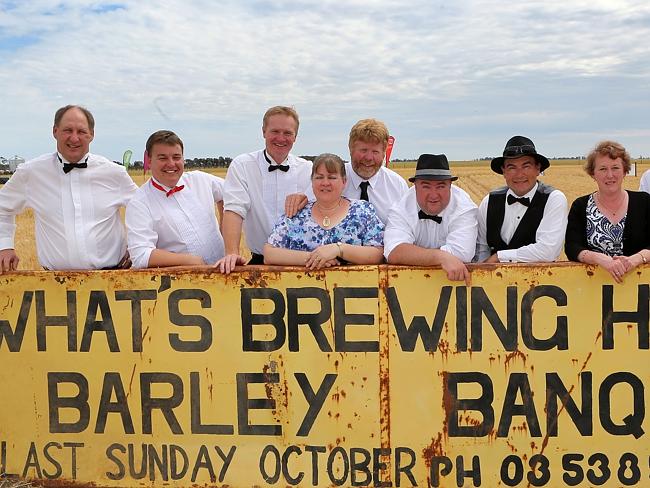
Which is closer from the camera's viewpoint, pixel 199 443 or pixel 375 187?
pixel 199 443

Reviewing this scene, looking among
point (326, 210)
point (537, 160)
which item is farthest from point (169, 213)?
point (537, 160)

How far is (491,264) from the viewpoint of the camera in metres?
3.94

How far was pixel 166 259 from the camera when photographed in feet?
14.0

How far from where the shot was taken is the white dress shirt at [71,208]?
4633 millimetres

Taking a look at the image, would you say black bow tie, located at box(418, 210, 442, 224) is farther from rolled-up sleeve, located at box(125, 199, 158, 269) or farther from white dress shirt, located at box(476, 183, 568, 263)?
rolled-up sleeve, located at box(125, 199, 158, 269)

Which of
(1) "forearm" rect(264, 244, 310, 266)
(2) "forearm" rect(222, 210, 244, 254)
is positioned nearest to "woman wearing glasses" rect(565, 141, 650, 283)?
(1) "forearm" rect(264, 244, 310, 266)

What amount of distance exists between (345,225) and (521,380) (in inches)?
55.4

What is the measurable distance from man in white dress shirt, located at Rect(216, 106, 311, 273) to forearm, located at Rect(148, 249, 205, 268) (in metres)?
0.67

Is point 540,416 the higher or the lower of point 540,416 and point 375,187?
the lower

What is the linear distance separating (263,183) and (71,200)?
140cm

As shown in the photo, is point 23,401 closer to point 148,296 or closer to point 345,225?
point 148,296

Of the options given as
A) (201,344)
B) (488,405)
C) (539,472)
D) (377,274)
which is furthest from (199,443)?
(539,472)

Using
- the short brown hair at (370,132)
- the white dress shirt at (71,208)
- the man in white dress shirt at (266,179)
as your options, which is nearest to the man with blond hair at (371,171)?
the short brown hair at (370,132)

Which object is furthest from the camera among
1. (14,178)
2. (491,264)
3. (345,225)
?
(14,178)
